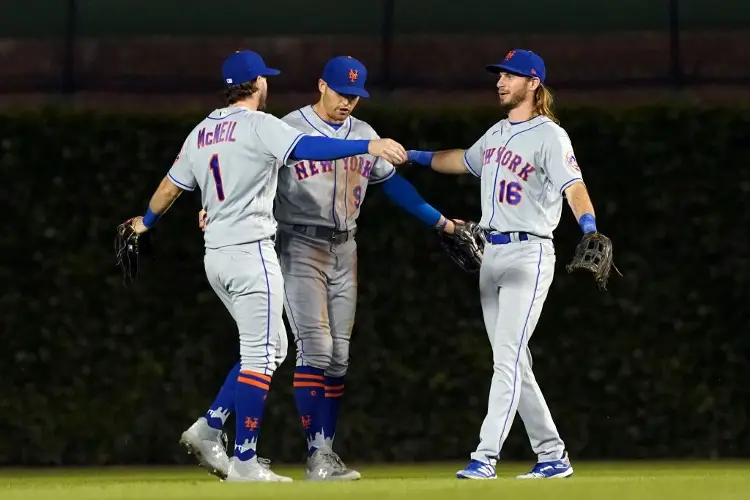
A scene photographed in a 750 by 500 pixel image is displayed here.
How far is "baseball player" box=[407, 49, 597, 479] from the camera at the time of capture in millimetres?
8789

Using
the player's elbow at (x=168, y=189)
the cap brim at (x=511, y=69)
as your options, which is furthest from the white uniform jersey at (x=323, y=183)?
the cap brim at (x=511, y=69)

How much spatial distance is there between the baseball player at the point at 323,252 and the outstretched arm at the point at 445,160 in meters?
0.18

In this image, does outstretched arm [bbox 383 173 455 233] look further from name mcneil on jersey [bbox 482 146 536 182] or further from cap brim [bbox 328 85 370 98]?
name mcneil on jersey [bbox 482 146 536 182]

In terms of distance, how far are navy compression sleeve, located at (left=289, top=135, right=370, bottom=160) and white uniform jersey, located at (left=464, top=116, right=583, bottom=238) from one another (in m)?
0.84

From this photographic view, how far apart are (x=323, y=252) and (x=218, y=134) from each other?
104cm

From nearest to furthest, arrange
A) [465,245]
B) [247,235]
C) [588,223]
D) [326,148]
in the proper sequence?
1. [326,148]
2. [588,223]
3. [247,235]
4. [465,245]

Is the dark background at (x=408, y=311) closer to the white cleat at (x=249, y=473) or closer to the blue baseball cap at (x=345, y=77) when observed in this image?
the blue baseball cap at (x=345, y=77)

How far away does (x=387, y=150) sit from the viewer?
841cm

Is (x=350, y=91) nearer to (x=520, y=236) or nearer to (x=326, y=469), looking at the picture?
(x=520, y=236)

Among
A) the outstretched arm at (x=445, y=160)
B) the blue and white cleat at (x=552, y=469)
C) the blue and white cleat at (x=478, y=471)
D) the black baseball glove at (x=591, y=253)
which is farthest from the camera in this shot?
the outstretched arm at (x=445, y=160)

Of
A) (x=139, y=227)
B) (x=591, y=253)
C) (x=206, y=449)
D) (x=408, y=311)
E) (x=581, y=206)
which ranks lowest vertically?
(x=206, y=449)

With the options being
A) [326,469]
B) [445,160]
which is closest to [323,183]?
[445,160]

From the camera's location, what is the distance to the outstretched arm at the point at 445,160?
9578 mm

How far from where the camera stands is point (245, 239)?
8.76 m
